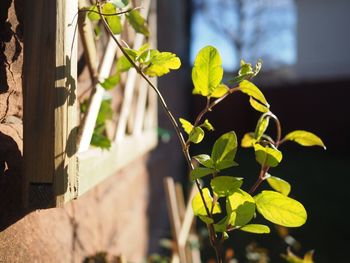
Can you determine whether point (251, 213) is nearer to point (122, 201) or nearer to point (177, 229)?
point (177, 229)

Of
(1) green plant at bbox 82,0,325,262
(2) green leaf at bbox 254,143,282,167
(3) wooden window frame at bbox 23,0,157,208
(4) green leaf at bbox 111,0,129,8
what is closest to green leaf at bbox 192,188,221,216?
(1) green plant at bbox 82,0,325,262

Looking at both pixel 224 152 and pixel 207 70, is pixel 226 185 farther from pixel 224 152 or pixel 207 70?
pixel 207 70

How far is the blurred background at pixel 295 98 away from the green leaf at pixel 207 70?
94mm

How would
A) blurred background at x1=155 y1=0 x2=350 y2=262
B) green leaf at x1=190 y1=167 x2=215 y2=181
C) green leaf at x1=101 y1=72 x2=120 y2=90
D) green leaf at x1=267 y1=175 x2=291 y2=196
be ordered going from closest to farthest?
green leaf at x1=190 y1=167 x2=215 y2=181
green leaf at x1=267 y1=175 x2=291 y2=196
green leaf at x1=101 y1=72 x2=120 y2=90
blurred background at x1=155 y1=0 x2=350 y2=262

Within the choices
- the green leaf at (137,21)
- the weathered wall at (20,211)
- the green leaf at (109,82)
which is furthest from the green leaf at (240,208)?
the green leaf at (109,82)

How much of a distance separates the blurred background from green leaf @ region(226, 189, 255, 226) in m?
0.27

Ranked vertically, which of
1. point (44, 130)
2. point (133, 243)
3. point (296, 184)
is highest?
point (44, 130)

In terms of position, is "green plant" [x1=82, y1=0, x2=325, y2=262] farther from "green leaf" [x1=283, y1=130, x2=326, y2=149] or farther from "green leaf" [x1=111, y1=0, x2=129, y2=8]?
"green leaf" [x1=283, y1=130, x2=326, y2=149]

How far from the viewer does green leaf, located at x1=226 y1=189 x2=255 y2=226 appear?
693 mm

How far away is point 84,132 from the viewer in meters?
1.02

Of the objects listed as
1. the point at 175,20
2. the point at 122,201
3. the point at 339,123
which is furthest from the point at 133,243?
the point at 339,123

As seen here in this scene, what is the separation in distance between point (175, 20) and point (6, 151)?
4589 mm

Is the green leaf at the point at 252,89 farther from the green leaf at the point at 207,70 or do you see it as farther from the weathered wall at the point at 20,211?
the weathered wall at the point at 20,211

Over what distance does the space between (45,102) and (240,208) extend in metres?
0.35
